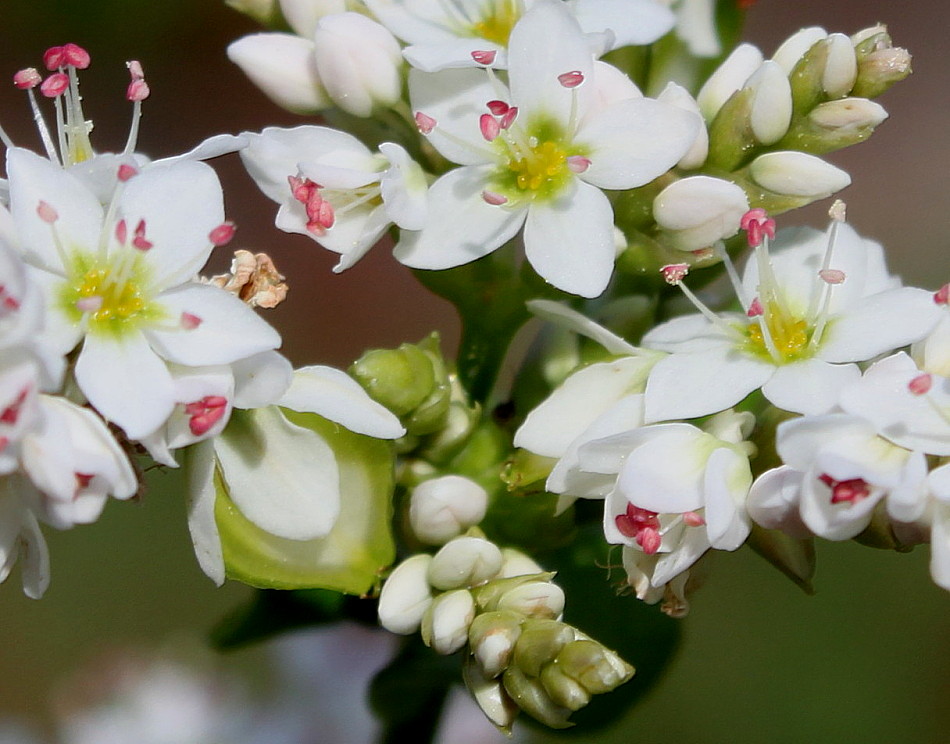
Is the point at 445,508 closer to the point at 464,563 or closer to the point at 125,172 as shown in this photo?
the point at 464,563

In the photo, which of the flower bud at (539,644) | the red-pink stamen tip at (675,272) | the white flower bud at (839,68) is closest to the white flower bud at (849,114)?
the white flower bud at (839,68)

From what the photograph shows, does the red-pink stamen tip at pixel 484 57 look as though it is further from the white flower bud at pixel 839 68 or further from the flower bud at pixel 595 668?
the flower bud at pixel 595 668

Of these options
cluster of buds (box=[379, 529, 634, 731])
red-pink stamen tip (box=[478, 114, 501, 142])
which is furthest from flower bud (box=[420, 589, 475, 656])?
red-pink stamen tip (box=[478, 114, 501, 142])

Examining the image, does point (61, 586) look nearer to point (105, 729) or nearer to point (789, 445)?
point (105, 729)

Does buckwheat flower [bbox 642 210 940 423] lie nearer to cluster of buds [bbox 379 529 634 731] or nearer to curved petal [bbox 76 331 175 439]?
cluster of buds [bbox 379 529 634 731]

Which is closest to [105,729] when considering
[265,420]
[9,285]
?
[265,420]

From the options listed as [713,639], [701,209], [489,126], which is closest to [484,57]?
[489,126]
